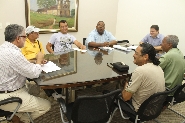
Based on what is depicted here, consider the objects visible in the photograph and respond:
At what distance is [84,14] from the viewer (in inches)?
193

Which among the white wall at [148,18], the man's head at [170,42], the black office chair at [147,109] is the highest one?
the white wall at [148,18]

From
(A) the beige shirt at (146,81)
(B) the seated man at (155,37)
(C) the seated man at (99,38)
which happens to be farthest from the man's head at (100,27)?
(A) the beige shirt at (146,81)

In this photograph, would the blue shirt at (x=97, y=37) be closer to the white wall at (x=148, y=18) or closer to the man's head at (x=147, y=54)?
the white wall at (x=148, y=18)

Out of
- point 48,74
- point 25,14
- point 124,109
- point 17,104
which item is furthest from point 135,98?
point 25,14

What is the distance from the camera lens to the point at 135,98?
72.9 inches

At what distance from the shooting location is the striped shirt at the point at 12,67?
5.49ft

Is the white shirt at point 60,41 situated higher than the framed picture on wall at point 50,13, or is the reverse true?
the framed picture on wall at point 50,13

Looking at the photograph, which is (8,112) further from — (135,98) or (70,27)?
(70,27)

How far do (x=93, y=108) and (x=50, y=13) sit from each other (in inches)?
133

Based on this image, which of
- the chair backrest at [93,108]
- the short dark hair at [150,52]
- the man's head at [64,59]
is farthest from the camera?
the man's head at [64,59]

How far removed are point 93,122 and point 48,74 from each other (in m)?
0.69

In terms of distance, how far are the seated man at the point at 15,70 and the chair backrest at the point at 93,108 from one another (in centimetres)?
56

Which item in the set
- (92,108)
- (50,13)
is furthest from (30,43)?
(50,13)

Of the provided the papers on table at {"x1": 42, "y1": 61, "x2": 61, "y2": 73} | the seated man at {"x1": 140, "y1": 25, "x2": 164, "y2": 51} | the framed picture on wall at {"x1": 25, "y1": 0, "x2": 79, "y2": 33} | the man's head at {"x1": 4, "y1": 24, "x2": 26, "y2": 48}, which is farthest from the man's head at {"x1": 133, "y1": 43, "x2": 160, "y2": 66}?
the framed picture on wall at {"x1": 25, "y1": 0, "x2": 79, "y2": 33}
